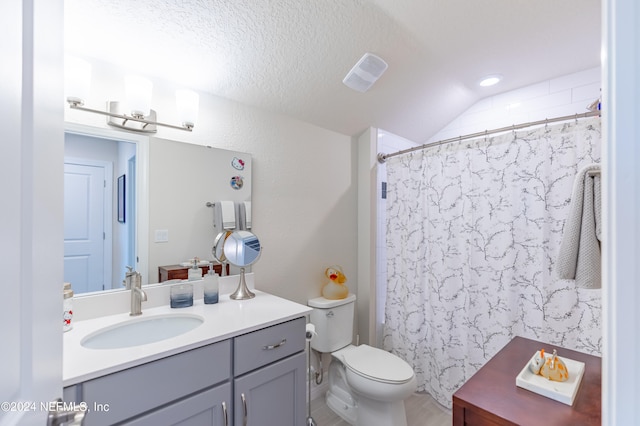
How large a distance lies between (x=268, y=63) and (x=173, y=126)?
0.63 m

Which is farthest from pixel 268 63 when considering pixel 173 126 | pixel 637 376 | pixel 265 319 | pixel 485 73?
pixel 637 376

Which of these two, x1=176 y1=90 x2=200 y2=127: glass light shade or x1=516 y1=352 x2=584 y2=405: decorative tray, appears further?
x1=176 y1=90 x2=200 y2=127: glass light shade

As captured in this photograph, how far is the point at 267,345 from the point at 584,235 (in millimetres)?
1316

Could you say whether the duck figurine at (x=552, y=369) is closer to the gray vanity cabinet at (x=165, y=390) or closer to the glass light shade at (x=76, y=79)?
the gray vanity cabinet at (x=165, y=390)

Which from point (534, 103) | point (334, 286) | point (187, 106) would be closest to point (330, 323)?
point (334, 286)

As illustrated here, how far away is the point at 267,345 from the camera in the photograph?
126 centimetres

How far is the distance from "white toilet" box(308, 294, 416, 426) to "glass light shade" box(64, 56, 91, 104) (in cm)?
171

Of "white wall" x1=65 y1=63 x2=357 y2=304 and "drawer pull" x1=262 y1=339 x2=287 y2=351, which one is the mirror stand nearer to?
"white wall" x1=65 y1=63 x2=357 y2=304

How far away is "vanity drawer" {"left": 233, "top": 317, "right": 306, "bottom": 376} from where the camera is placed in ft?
3.84

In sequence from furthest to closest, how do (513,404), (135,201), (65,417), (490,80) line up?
1. (490,80)
2. (135,201)
3. (513,404)
4. (65,417)

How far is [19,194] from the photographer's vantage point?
42cm

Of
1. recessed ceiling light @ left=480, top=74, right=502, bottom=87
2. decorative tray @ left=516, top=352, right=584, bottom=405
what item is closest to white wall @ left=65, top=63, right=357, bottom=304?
recessed ceiling light @ left=480, top=74, right=502, bottom=87

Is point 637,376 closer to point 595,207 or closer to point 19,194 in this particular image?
point 19,194

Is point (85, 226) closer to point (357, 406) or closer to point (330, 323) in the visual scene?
point (330, 323)
